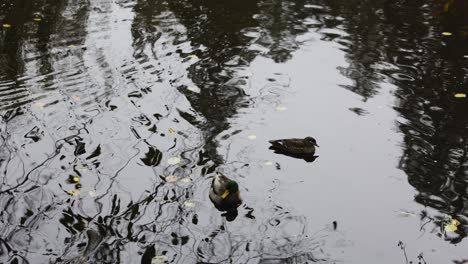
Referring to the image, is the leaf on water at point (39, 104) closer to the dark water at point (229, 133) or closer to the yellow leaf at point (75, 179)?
the dark water at point (229, 133)

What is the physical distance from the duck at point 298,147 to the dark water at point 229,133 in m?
0.10

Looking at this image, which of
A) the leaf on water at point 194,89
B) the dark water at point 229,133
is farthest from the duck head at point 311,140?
the leaf on water at point 194,89

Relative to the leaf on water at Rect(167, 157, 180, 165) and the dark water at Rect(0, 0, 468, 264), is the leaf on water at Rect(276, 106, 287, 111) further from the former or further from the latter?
the leaf on water at Rect(167, 157, 180, 165)

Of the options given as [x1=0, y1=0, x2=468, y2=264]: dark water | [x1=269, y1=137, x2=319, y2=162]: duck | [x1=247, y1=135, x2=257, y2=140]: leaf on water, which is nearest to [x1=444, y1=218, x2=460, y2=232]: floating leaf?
[x1=0, y1=0, x2=468, y2=264]: dark water

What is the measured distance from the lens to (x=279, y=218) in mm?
4945

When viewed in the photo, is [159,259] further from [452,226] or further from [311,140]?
[452,226]

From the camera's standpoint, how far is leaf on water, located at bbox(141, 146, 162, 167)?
567 centimetres

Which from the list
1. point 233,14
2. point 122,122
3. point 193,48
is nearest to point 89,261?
point 122,122

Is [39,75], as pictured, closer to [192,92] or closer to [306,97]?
[192,92]

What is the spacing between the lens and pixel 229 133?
6.25 metres

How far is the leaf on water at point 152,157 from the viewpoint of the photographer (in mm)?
5668

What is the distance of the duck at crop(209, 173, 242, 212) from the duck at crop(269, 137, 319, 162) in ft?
3.37

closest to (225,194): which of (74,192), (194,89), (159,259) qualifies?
(159,259)

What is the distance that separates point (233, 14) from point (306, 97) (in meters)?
3.42
